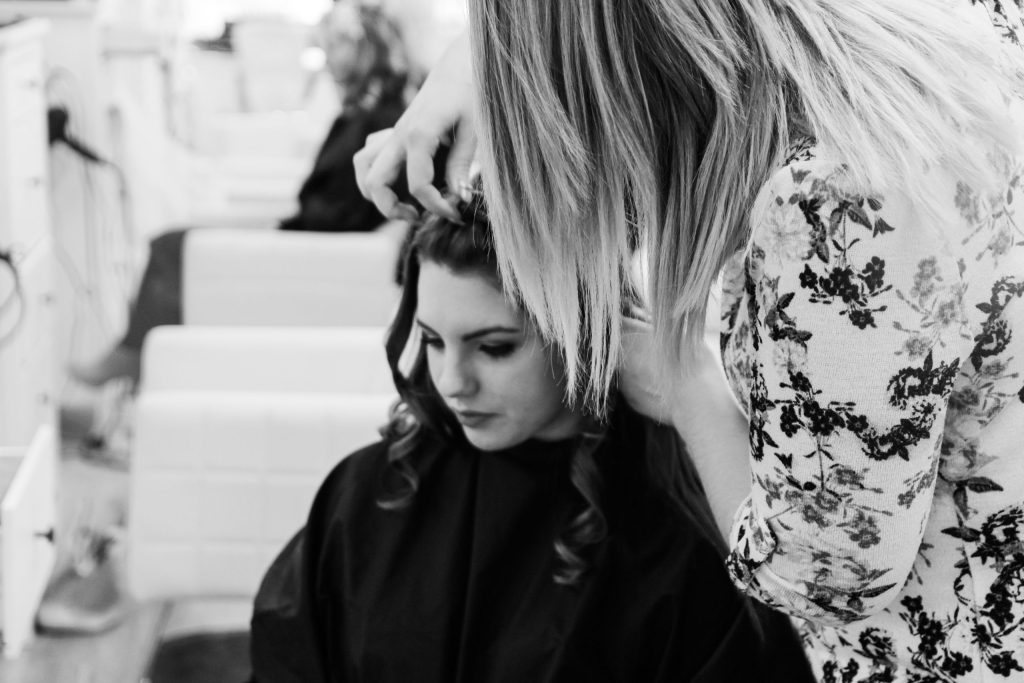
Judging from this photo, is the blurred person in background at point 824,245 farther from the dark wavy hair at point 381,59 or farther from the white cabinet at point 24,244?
the dark wavy hair at point 381,59

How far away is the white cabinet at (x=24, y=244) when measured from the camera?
7.83 ft

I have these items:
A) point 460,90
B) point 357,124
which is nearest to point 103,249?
point 357,124

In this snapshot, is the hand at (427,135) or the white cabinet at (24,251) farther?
the white cabinet at (24,251)

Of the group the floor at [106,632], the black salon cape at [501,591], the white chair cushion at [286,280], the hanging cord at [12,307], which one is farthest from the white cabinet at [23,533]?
the white chair cushion at [286,280]

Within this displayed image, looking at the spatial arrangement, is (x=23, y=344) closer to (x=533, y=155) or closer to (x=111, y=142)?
(x=111, y=142)

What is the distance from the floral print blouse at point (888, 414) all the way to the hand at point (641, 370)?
9 cm

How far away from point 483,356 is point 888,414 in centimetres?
53

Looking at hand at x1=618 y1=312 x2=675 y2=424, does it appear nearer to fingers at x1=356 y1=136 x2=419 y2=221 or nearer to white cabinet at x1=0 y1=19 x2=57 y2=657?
fingers at x1=356 y1=136 x2=419 y2=221

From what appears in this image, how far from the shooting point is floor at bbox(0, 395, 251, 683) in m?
2.24

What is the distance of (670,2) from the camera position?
80 cm

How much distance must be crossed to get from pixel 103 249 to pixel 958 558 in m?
3.10

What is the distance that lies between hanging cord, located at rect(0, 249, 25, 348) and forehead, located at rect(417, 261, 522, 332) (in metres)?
1.37

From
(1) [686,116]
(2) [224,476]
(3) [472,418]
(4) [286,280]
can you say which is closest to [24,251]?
(4) [286,280]

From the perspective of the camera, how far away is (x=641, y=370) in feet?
3.48
